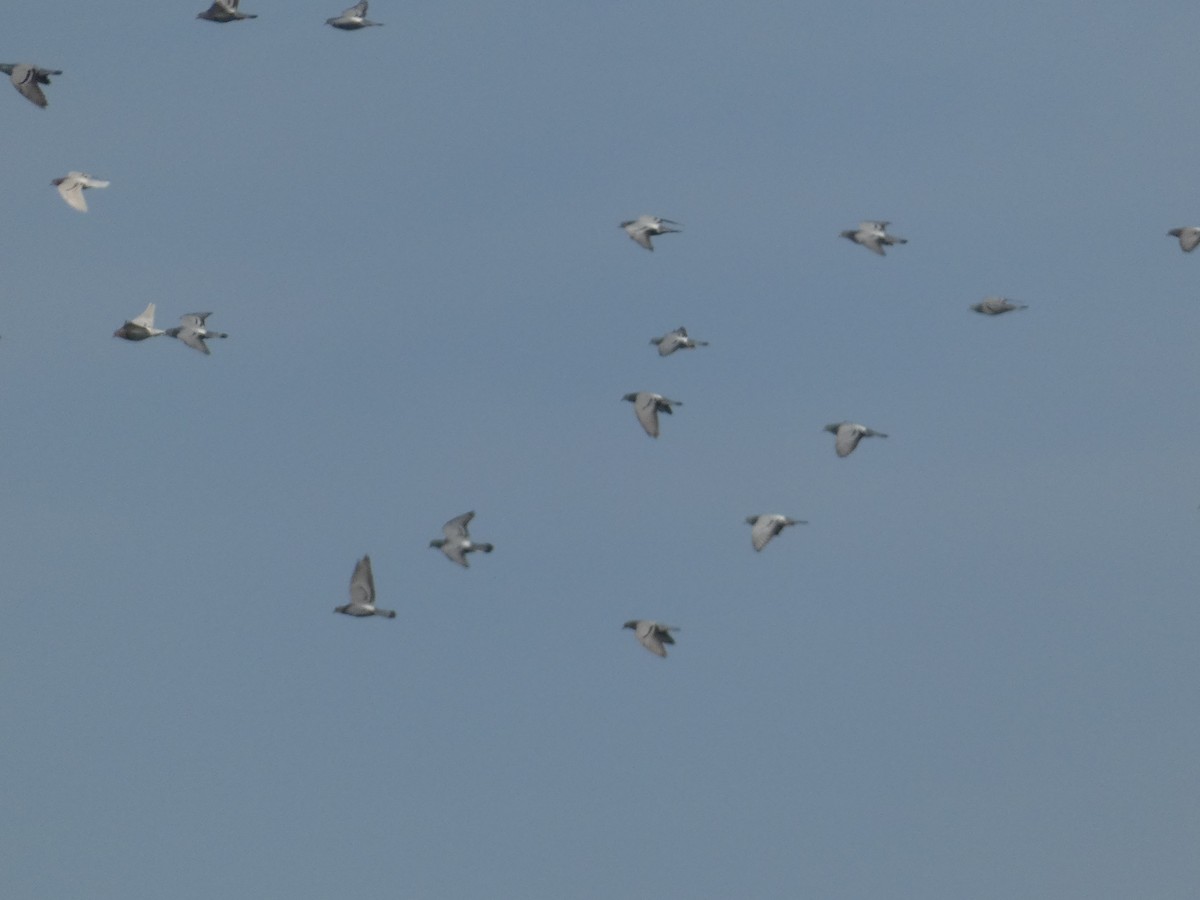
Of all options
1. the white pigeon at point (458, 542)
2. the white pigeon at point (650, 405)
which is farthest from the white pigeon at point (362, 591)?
the white pigeon at point (650, 405)

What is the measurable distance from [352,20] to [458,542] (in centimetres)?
2176

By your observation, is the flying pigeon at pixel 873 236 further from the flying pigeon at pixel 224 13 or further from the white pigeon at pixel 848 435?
the flying pigeon at pixel 224 13

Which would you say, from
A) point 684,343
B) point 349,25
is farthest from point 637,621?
point 349,25

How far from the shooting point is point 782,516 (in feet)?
321

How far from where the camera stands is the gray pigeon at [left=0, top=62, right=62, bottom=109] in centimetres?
9088

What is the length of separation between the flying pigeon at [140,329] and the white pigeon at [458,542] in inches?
549

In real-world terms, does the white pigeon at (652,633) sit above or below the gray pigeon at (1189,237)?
below

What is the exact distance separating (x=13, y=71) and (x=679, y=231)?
87.3 ft

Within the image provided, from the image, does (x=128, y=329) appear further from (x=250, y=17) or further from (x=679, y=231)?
(x=679, y=231)

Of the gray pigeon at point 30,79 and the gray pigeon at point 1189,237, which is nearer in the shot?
the gray pigeon at point 30,79

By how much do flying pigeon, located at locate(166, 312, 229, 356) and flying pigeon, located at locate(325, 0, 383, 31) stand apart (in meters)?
12.5

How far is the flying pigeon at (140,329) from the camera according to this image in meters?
102

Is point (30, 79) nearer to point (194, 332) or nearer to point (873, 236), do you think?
point (194, 332)

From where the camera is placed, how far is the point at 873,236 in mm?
106125
